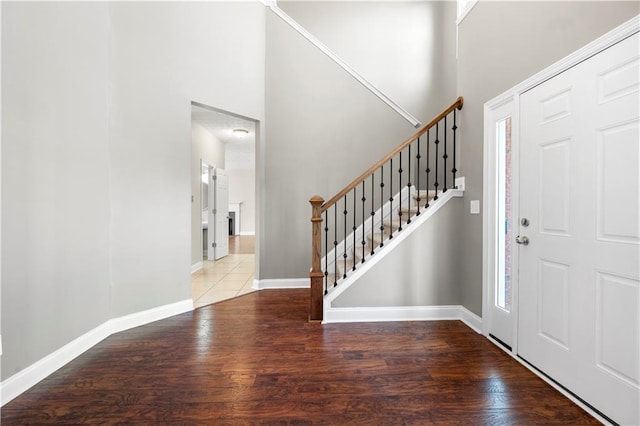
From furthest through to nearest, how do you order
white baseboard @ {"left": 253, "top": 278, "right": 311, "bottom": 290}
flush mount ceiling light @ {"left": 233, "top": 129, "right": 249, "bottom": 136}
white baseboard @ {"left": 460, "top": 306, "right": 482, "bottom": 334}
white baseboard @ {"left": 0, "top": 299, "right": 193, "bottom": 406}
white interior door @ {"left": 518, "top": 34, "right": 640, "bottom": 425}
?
flush mount ceiling light @ {"left": 233, "top": 129, "right": 249, "bottom": 136} → white baseboard @ {"left": 253, "top": 278, "right": 311, "bottom": 290} → white baseboard @ {"left": 460, "top": 306, "right": 482, "bottom": 334} → white baseboard @ {"left": 0, "top": 299, "right": 193, "bottom": 406} → white interior door @ {"left": 518, "top": 34, "right": 640, "bottom": 425}

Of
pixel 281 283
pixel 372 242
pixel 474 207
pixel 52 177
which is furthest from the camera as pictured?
pixel 281 283

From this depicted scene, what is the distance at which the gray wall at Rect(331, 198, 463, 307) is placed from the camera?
2803 mm

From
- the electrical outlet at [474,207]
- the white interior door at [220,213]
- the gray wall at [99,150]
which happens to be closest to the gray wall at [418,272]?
the electrical outlet at [474,207]

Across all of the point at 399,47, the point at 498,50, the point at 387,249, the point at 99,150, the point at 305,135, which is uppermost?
the point at 399,47

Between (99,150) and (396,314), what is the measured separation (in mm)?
3178

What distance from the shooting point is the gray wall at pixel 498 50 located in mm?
1600

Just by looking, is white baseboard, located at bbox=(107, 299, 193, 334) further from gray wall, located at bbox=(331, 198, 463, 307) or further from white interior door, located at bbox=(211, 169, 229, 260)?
white interior door, located at bbox=(211, 169, 229, 260)

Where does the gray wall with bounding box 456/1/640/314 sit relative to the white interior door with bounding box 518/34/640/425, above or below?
above

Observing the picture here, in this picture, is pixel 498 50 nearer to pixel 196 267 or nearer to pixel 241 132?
pixel 241 132

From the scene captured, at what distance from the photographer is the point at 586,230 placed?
5.22 feet

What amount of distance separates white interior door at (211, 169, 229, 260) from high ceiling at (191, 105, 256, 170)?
2.79ft

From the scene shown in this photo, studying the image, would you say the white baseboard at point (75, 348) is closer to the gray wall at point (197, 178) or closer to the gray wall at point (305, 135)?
the gray wall at point (305, 135)

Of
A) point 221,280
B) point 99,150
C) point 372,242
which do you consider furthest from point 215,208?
point 372,242

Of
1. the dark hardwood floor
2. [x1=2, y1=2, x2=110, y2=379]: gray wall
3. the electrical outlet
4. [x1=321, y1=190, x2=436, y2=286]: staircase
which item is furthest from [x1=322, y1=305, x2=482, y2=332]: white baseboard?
[x1=2, y1=2, x2=110, y2=379]: gray wall
